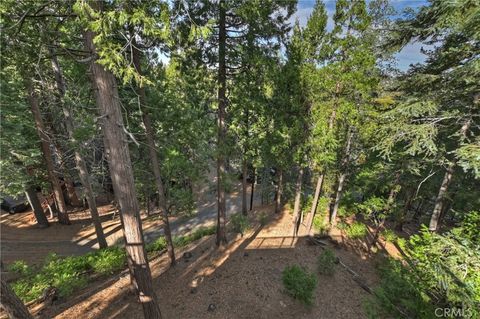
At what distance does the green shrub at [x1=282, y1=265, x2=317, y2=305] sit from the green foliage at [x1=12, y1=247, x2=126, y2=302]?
7440mm

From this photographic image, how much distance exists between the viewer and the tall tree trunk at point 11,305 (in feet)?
15.9

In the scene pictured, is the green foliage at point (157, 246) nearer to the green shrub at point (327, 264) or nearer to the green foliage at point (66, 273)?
the green foliage at point (66, 273)

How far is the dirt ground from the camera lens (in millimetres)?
7988

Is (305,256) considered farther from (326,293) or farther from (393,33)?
(393,33)

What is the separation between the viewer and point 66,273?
880 cm

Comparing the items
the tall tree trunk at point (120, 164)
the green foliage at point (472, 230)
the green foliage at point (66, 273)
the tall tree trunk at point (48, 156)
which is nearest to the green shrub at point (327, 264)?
the green foliage at point (472, 230)

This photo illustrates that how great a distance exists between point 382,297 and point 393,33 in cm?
790

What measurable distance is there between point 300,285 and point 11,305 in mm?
7833

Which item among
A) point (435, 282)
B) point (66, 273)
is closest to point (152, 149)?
point (66, 273)

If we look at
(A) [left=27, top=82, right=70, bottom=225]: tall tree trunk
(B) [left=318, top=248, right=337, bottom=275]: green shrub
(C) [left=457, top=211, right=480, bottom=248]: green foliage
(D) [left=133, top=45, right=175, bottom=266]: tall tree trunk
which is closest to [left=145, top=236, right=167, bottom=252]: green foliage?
(D) [left=133, top=45, right=175, bottom=266]: tall tree trunk

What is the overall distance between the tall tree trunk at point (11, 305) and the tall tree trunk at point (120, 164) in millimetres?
2273

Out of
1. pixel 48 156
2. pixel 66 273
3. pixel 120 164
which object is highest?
pixel 120 164

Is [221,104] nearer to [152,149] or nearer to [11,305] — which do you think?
[152,149]

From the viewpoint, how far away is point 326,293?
376 inches
